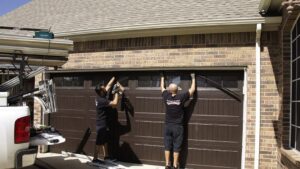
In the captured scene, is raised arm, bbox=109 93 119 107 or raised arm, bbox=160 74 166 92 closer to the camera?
raised arm, bbox=160 74 166 92

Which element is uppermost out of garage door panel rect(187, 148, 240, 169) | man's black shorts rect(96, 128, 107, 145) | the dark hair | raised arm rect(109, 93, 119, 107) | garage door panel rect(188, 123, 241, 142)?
the dark hair

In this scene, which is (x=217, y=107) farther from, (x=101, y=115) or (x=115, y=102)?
(x=101, y=115)

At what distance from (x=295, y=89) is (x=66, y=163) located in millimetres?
5181

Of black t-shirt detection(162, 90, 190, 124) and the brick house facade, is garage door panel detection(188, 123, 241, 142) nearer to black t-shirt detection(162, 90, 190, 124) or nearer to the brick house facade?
the brick house facade

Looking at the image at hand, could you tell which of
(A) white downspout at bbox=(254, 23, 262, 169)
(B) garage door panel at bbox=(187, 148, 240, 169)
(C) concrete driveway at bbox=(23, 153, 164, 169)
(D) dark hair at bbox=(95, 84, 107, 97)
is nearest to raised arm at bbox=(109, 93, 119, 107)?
(D) dark hair at bbox=(95, 84, 107, 97)

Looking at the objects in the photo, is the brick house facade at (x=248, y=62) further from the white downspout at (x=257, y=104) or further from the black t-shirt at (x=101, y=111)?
the black t-shirt at (x=101, y=111)

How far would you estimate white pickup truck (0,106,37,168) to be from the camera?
19.2 feet

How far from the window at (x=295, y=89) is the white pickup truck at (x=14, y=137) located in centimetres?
401

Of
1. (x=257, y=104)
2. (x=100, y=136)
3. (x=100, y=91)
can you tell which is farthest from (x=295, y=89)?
(x=100, y=136)

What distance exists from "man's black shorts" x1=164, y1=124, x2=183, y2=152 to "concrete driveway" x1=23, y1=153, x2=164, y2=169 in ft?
2.43

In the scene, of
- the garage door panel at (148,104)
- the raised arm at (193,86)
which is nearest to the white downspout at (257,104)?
the raised arm at (193,86)

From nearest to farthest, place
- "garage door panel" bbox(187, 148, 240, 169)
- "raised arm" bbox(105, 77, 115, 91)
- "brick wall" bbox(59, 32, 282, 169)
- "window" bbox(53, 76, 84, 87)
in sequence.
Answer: "brick wall" bbox(59, 32, 282, 169)
"garage door panel" bbox(187, 148, 240, 169)
"raised arm" bbox(105, 77, 115, 91)
"window" bbox(53, 76, 84, 87)

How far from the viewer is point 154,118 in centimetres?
949

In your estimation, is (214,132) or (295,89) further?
(214,132)
